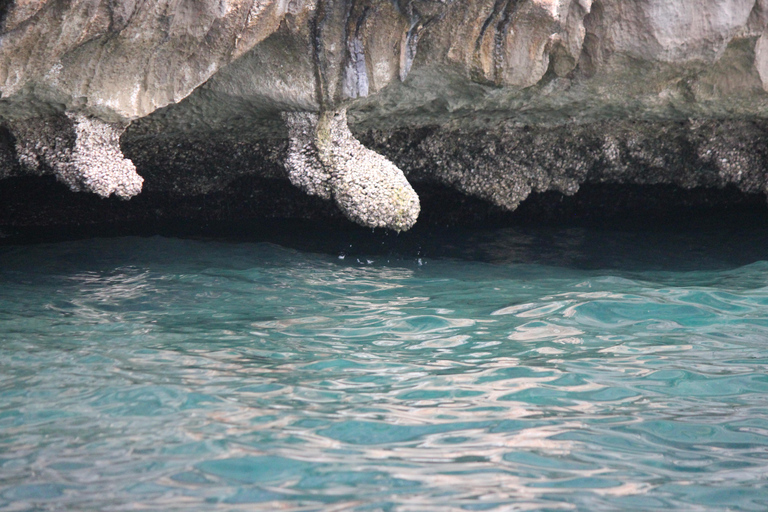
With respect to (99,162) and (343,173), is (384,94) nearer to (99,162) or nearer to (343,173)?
(343,173)

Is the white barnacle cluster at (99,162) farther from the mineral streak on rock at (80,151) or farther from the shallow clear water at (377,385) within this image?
the shallow clear water at (377,385)

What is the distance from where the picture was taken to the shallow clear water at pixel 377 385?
239 cm

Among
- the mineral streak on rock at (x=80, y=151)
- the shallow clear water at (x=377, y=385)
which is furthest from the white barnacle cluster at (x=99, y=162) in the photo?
the shallow clear water at (x=377, y=385)

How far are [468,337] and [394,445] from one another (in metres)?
1.38

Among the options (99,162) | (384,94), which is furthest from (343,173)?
(99,162)

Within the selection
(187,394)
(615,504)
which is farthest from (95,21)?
(615,504)

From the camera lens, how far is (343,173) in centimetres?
509

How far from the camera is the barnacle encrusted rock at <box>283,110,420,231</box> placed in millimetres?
5086

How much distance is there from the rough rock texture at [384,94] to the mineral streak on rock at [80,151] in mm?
11

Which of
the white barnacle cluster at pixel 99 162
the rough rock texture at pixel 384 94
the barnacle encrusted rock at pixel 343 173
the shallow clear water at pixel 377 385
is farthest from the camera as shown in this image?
the barnacle encrusted rock at pixel 343 173

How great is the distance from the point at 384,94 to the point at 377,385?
275 cm

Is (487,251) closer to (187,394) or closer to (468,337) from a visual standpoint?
(468,337)

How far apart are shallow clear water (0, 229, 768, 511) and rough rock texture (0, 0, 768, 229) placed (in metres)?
0.83

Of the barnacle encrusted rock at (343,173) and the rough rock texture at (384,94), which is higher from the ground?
the rough rock texture at (384,94)
